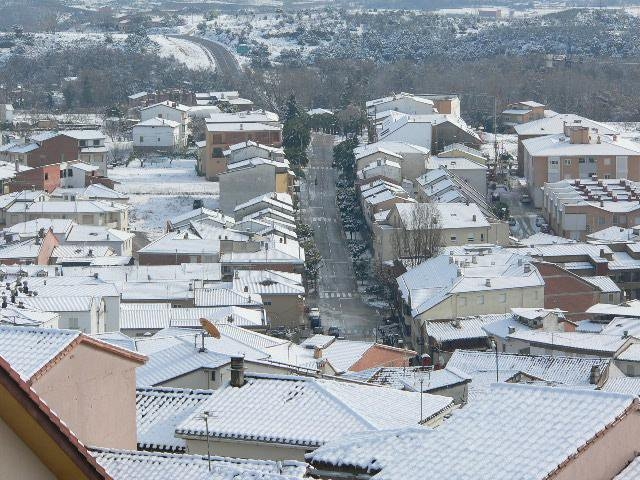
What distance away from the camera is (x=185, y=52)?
66375 millimetres

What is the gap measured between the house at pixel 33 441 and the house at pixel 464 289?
59.2 feet

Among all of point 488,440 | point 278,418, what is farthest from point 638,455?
point 278,418

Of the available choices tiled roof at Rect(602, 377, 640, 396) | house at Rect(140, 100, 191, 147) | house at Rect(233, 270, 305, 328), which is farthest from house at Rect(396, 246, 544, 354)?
house at Rect(140, 100, 191, 147)

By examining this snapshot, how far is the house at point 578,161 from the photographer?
34.2m

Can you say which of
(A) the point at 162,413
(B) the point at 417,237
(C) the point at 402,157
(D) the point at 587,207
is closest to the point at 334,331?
(B) the point at 417,237

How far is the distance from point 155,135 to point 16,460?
37196mm

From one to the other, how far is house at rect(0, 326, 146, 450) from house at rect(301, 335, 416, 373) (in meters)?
9.63

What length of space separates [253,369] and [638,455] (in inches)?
276

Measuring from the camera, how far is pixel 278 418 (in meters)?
8.05

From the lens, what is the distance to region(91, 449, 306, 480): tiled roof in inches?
173

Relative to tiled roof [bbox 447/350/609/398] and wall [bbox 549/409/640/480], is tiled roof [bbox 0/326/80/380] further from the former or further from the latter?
tiled roof [bbox 447/350/609/398]

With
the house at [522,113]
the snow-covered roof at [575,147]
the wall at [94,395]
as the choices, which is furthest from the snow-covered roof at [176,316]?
the house at [522,113]

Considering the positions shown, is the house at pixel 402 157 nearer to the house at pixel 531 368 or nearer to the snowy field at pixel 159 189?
the snowy field at pixel 159 189

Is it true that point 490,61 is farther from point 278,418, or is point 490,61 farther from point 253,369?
point 278,418
